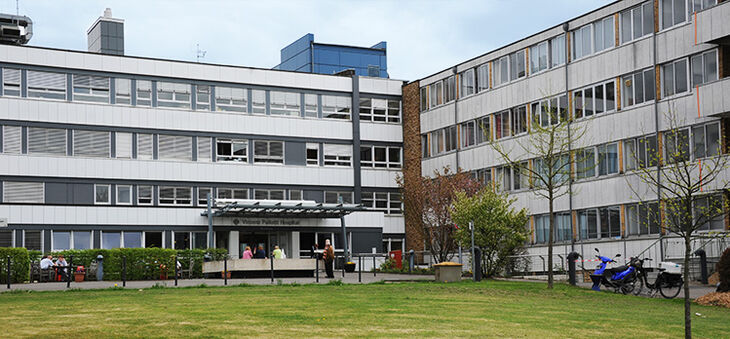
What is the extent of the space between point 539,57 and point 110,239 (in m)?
23.7

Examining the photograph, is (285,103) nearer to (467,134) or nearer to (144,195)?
(144,195)

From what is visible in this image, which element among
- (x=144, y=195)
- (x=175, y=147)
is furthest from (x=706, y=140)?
(x=144, y=195)

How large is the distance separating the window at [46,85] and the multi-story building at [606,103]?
2119cm

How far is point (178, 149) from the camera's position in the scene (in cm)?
5016

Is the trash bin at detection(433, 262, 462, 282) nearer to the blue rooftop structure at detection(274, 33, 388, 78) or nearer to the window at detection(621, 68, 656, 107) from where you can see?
the window at detection(621, 68, 656, 107)

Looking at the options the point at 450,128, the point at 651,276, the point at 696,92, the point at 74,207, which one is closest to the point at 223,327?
the point at 651,276

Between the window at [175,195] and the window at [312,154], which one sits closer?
the window at [175,195]

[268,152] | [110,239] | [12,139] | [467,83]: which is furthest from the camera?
[268,152]

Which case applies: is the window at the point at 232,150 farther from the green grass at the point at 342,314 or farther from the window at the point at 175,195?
the green grass at the point at 342,314

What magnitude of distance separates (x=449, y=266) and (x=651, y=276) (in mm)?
7351

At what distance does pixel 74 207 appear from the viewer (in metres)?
46.0

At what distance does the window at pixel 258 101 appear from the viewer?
52.7 m

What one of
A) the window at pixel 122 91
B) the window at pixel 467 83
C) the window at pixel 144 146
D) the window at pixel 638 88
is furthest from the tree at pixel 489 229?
the window at pixel 122 91

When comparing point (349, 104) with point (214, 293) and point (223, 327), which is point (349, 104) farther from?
point (223, 327)
